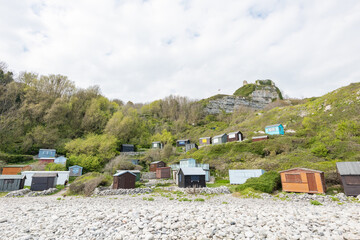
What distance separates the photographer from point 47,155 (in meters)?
38.6

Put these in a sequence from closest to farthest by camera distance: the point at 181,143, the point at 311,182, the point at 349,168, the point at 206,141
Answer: the point at 349,168 < the point at 311,182 < the point at 206,141 < the point at 181,143

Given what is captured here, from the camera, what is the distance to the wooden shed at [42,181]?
80.5 feet

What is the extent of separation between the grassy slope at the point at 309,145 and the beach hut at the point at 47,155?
2604cm

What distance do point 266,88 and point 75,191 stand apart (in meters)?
123

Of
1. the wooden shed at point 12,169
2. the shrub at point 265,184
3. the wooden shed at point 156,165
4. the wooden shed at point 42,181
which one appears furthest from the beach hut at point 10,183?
the shrub at point 265,184

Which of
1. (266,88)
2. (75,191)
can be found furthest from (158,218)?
(266,88)

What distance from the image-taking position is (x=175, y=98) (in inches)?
3713

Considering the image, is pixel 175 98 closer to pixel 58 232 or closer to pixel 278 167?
Result: pixel 278 167

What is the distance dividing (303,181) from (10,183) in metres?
36.1

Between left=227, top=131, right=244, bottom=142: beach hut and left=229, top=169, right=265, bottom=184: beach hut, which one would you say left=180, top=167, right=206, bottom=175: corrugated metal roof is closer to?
left=229, top=169, right=265, bottom=184: beach hut

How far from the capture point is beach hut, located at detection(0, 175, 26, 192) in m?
23.8

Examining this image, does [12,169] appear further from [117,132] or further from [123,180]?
[117,132]

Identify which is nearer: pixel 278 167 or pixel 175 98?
pixel 278 167

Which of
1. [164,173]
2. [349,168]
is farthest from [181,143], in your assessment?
[349,168]
